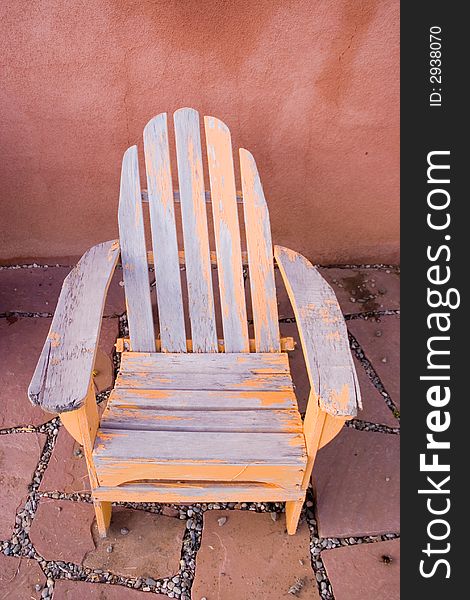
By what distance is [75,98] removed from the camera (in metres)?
2.56

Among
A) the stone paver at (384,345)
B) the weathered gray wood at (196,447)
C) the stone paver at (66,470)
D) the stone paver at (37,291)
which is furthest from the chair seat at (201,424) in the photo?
the stone paver at (37,291)

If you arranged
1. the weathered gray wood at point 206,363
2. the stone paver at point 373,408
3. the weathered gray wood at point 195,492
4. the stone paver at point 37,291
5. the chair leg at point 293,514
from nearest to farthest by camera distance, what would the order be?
the weathered gray wood at point 195,492 < the chair leg at point 293,514 < the weathered gray wood at point 206,363 < the stone paver at point 373,408 < the stone paver at point 37,291

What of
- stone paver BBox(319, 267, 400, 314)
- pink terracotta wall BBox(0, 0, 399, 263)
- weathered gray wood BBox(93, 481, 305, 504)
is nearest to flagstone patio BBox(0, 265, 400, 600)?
weathered gray wood BBox(93, 481, 305, 504)

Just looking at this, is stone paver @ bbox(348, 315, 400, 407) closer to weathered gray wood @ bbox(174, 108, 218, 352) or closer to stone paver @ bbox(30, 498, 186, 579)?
weathered gray wood @ bbox(174, 108, 218, 352)

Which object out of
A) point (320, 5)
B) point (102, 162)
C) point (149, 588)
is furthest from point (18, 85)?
point (149, 588)

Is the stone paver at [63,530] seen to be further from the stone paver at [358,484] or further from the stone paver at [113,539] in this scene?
the stone paver at [358,484]

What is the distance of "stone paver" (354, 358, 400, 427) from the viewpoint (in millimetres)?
2472

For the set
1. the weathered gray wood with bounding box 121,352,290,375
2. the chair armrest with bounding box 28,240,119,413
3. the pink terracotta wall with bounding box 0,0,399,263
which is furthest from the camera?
the pink terracotta wall with bounding box 0,0,399,263

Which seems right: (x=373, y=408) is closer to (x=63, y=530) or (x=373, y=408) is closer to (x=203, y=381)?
(x=203, y=381)

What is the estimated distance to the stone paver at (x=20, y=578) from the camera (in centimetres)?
190

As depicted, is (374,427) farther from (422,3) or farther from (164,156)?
(422,3)

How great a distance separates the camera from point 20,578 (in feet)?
6.37

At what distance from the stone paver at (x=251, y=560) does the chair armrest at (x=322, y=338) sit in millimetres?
776

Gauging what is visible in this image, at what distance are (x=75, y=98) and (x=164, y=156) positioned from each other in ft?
2.34
